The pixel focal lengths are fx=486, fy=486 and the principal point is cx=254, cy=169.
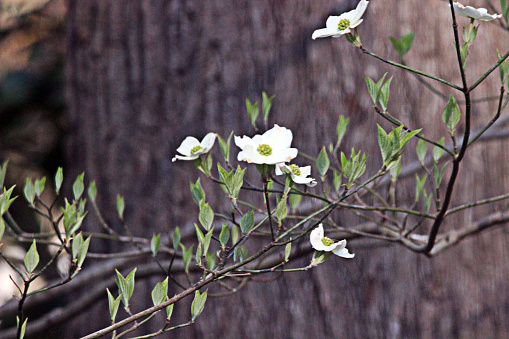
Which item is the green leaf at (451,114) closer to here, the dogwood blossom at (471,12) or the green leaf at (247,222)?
the dogwood blossom at (471,12)

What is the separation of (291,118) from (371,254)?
31 cm

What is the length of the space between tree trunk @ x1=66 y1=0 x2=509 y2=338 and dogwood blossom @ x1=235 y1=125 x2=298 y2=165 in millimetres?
558

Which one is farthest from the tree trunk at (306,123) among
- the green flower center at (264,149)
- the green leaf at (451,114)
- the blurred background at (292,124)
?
the green flower center at (264,149)

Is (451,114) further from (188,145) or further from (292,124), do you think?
(292,124)

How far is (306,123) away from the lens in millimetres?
989

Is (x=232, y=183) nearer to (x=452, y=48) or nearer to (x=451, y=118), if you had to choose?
(x=451, y=118)

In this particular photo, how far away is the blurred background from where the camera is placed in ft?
3.09

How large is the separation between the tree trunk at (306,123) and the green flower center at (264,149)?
0.57m

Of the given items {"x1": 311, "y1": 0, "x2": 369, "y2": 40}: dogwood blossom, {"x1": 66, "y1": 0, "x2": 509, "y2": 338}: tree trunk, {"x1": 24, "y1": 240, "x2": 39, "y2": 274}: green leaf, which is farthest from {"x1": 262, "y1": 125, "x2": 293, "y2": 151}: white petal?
{"x1": 66, "y1": 0, "x2": 509, "y2": 338}: tree trunk

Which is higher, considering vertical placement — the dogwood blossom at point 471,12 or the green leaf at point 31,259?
the dogwood blossom at point 471,12

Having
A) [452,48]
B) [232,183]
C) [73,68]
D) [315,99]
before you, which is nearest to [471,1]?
[452,48]

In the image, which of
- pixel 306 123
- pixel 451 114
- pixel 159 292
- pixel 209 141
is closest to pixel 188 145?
pixel 209 141

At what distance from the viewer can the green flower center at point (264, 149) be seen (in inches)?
14.9

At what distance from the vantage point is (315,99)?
986mm
